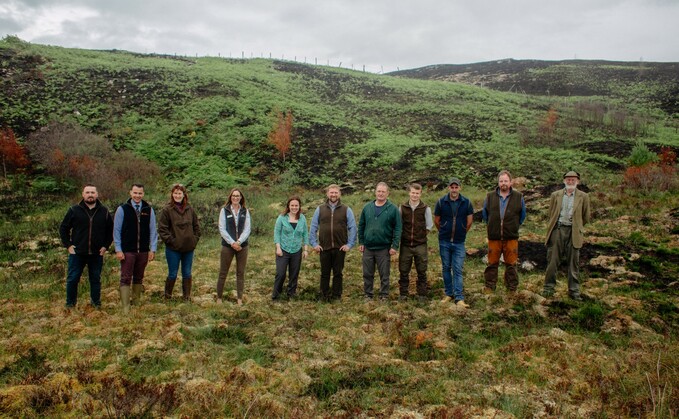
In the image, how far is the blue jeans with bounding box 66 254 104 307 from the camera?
7.05m

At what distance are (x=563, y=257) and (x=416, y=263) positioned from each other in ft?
9.49

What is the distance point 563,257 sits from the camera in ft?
25.9

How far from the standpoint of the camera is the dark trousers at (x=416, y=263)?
8.05 metres

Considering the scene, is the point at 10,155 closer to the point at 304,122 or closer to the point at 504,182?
the point at 304,122

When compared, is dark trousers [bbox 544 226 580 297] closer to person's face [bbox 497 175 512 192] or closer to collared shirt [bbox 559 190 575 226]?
collared shirt [bbox 559 190 575 226]

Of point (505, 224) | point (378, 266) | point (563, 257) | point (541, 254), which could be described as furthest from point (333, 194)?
point (541, 254)

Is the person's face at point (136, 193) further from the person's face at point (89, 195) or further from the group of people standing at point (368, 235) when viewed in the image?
the person's face at point (89, 195)

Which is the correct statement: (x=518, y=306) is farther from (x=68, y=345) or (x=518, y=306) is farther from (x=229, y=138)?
(x=229, y=138)

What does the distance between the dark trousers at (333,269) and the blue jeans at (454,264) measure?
81.4 inches

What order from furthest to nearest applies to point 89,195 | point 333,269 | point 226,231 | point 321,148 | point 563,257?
point 321,148, point 333,269, point 563,257, point 226,231, point 89,195

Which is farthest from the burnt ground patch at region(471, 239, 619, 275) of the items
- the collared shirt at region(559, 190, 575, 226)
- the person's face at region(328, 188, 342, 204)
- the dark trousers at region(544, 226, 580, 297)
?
the person's face at region(328, 188, 342, 204)

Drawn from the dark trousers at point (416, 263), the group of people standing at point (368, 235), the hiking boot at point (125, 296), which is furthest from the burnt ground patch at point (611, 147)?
the hiking boot at point (125, 296)

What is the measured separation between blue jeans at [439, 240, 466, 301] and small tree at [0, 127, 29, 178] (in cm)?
2533

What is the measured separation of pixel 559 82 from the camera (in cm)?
6303
